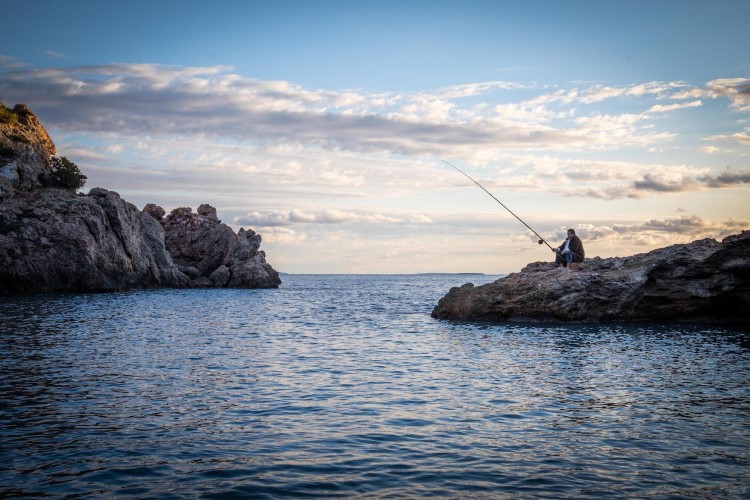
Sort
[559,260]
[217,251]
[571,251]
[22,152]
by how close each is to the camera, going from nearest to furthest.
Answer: [571,251], [559,260], [22,152], [217,251]

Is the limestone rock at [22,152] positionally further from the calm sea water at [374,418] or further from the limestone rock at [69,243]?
the calm sea water at [374,418]

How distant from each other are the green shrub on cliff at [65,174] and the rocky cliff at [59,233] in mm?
610

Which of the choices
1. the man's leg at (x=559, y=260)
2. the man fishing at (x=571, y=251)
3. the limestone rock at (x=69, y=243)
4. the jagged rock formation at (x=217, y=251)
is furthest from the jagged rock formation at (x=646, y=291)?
the jagged rock formation at (x=217, y=251)

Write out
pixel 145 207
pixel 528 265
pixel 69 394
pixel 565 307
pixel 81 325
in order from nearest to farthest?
pixel 69 394
pixel 81 325
pixel 565 307
pixel 528 265
pixel 145 207

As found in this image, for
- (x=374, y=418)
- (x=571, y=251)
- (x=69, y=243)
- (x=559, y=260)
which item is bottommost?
(x=374, y=418)

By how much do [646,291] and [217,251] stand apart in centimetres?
7817

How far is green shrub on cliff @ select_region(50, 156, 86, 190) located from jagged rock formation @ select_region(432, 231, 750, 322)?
178 ft

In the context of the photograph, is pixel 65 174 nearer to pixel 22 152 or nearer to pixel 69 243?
pixel 22 152

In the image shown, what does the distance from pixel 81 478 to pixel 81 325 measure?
73.1 ft

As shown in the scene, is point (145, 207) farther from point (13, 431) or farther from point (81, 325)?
point (13, 431)

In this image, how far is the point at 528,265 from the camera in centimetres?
3812

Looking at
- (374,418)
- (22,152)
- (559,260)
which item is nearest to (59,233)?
(22,152)

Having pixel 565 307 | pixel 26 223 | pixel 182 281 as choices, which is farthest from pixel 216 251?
pixel 565 307

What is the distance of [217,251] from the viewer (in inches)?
3765
